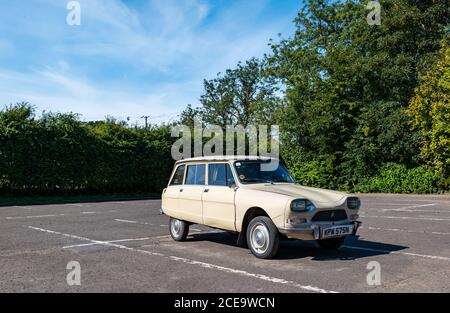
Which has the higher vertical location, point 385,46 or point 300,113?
point 385,46

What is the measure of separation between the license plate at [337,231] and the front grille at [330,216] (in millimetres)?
160

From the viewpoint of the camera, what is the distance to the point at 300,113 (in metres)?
30.4

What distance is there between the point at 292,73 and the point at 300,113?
4.32m

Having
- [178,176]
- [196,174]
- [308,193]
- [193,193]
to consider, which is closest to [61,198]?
[178,176]

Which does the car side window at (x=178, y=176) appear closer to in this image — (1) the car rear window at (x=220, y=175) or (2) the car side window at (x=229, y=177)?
(1) the car rear window at (x=220, y=175)

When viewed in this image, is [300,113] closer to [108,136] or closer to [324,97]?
[324,97]

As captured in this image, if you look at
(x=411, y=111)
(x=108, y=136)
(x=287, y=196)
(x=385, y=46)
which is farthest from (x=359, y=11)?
(x=287, y=196)

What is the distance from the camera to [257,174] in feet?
27.4

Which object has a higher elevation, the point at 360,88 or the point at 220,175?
the point at 360,88

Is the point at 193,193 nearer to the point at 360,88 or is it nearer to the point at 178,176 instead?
the point at 178,176

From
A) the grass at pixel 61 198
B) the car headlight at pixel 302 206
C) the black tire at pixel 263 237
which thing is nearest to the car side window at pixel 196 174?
the black tire at pixel 263 237

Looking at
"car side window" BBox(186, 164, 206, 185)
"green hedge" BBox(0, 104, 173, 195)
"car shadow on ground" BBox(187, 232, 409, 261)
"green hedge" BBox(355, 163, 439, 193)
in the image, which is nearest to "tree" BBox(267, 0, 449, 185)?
"green hedge" BBox(355, 163, 439, 193)

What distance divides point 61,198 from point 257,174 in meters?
17.0
